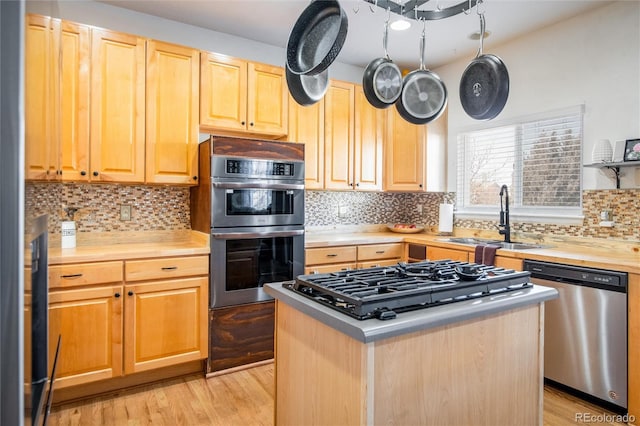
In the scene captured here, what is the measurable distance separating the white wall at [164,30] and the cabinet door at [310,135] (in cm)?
60

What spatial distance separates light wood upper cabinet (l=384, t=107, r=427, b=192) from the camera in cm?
403

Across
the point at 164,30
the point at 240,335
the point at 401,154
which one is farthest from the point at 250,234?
the point at 401,154

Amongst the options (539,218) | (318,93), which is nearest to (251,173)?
(318,93)

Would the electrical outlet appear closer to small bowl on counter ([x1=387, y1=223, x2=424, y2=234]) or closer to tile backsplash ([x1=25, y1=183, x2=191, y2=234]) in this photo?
tile backsplash ([x1=25, y1=183, x2=191, y2=234])

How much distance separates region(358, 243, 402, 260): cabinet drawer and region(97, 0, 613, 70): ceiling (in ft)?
6.16

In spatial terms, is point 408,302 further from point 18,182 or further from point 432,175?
point 432,175

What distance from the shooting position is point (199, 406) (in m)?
2.42

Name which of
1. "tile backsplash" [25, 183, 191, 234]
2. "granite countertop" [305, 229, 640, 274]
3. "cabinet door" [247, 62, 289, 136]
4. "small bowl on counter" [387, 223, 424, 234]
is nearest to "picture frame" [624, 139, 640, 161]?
"granite countertop" [305, 229, 640, 274]

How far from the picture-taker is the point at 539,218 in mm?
3295

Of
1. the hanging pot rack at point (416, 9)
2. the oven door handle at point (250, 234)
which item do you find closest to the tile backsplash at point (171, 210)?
the oven door handle at point (250, 234)

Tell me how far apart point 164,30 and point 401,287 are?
9.60 ft

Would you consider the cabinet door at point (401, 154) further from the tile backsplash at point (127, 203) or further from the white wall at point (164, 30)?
the tile backsplash at point (127, 203)

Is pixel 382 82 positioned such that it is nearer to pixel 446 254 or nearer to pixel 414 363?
pixel 414 363

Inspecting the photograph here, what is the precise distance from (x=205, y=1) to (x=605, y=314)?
339cm
